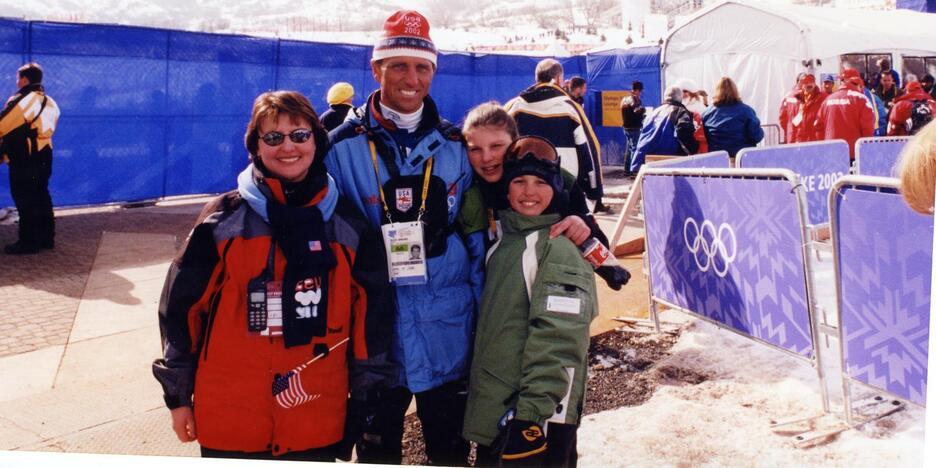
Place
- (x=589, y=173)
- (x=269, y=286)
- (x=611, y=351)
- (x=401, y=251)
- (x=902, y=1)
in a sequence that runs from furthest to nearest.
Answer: (x=902, y=1) < (x=589, y=173) < (x=611, y=351) < (x=401, y=251) < (x=269, y=286)

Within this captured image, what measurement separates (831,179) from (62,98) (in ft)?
21.9

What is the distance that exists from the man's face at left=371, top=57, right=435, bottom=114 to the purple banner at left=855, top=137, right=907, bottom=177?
4.17 metres

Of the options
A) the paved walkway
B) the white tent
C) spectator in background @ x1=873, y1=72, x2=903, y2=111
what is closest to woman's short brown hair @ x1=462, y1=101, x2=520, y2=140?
the paved walkway

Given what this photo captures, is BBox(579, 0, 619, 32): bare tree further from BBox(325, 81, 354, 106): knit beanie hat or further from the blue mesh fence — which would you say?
the blue mesh fence

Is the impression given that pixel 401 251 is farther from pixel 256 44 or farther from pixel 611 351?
pixel 256 44

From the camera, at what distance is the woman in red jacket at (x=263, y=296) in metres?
1.62

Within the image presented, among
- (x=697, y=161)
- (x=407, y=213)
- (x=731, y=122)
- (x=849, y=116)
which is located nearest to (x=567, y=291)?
(x=407, y=213)

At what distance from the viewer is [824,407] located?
2674 millimetres

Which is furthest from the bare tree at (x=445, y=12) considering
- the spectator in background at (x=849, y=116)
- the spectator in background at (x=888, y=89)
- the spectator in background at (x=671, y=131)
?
the spectator in background at (x=888, y=89)

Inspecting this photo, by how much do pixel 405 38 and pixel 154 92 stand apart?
652 cm

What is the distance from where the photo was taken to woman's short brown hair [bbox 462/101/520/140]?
189 centimetres

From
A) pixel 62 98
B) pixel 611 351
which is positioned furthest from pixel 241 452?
pixel 62 98

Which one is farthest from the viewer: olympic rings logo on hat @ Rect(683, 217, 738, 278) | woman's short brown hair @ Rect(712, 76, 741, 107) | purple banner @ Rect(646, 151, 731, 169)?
woman's short brown hair @ Rect(712, 76, 741, 107)

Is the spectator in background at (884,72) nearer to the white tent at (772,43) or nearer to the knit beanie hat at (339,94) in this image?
the white tent at (772,43)
